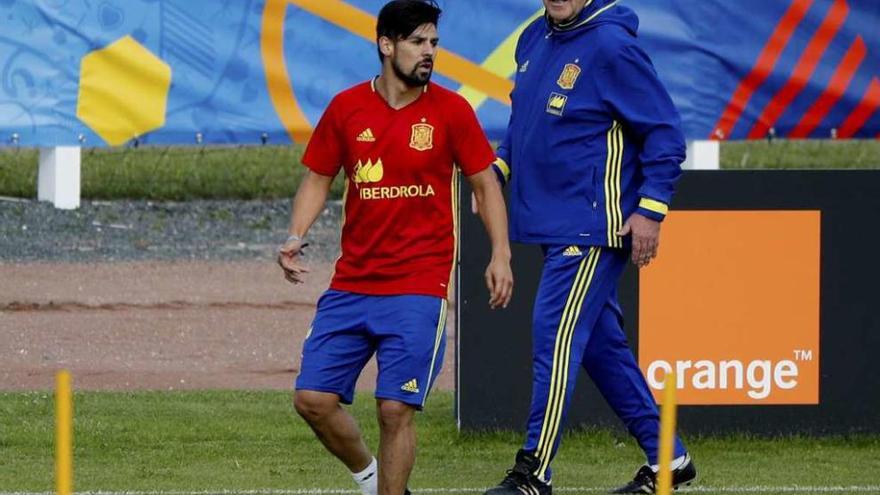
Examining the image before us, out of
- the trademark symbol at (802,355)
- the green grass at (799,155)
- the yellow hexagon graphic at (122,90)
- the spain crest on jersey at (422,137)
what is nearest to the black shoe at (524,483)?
the spain crest on jersey at (422,137)

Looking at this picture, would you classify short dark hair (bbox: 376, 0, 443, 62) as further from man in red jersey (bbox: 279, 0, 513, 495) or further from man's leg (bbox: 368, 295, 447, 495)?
man's leg (bbox: 368, 295, 447, 495)

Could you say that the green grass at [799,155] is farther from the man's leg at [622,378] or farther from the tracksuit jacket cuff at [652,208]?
the tracksuit jacket cuff at [652,208]

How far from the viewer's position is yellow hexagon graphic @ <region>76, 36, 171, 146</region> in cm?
1280

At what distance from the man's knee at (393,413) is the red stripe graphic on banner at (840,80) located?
7565 millimetres

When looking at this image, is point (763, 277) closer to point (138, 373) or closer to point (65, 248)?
point (138, 373)

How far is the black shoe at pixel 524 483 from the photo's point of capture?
682 centimetres

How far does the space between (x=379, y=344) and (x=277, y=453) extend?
6.42 feet

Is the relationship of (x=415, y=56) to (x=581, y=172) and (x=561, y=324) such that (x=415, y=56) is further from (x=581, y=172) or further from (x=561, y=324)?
(x=561, y=324)

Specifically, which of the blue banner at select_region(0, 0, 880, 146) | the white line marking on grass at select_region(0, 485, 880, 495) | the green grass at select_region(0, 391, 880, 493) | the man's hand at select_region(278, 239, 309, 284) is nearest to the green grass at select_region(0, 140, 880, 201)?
the blue banner at select_region(0, 0, 880, 146)

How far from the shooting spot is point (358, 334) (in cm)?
639

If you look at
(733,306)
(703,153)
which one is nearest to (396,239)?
(733,306)

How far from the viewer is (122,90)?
12.8m

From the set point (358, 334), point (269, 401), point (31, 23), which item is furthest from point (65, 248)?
→ point (358, 334)

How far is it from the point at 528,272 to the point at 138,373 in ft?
10.1
